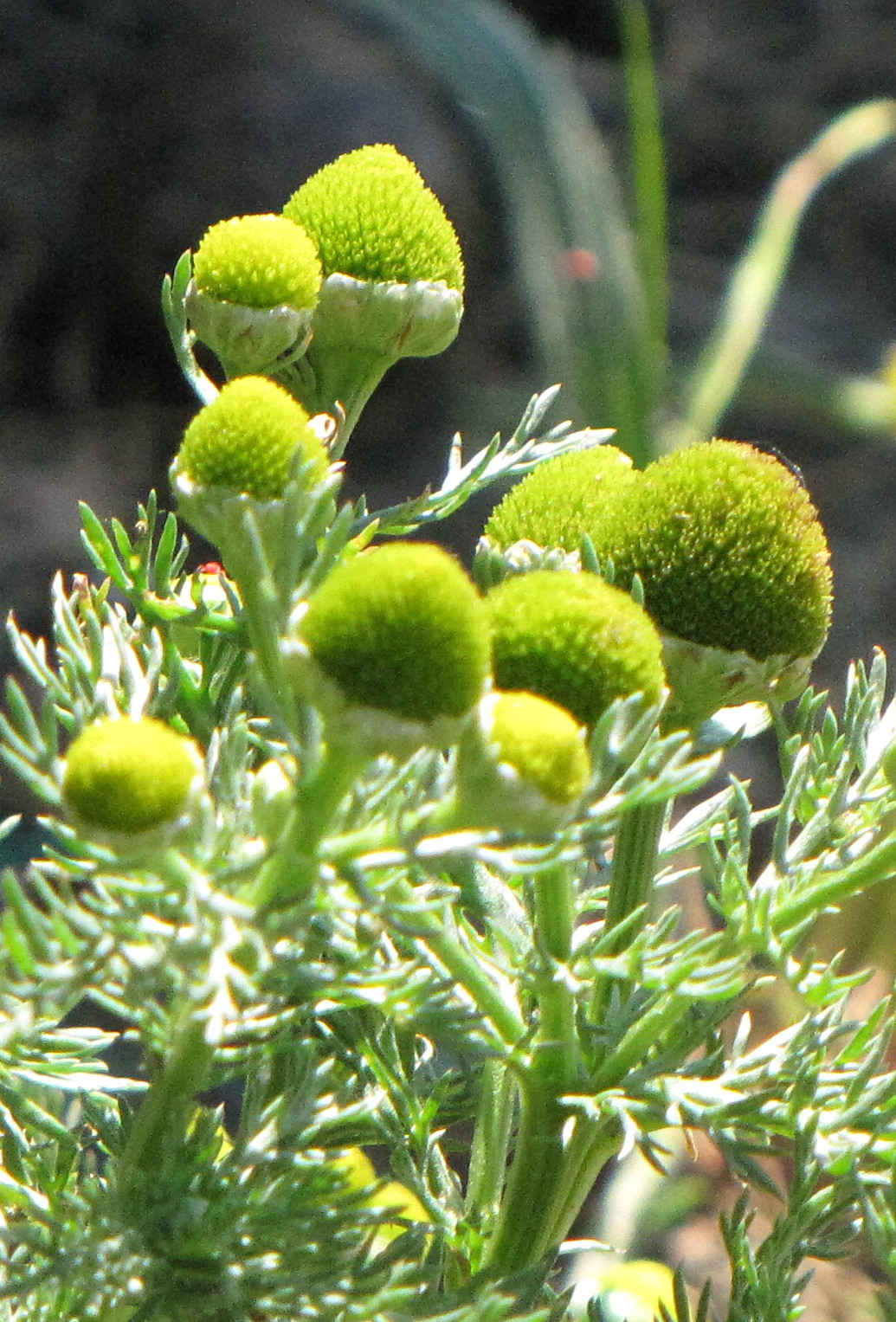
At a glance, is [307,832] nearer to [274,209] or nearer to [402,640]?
[402,640]

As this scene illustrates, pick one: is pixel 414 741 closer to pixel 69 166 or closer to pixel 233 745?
pixel 233 745

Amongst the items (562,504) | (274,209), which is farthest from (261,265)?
(274,209)

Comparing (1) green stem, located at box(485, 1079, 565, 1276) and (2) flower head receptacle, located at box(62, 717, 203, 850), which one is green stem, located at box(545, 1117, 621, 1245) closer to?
(1) green stem, located at box(485, 1079, 565, 1276)

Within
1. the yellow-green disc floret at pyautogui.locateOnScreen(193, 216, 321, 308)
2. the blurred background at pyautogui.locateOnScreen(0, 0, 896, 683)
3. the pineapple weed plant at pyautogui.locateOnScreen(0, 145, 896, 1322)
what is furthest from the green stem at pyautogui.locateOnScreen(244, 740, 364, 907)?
the blurred background at pyautogui.locateOnScreen(0, 0, 896, 683)

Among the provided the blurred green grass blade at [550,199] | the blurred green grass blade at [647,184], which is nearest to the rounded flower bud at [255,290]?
the blurred green grass blade at [550,199]

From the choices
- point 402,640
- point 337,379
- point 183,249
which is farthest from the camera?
point 183,249

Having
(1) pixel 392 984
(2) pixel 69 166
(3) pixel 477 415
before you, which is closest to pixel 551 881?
(1) pixel 392 984
